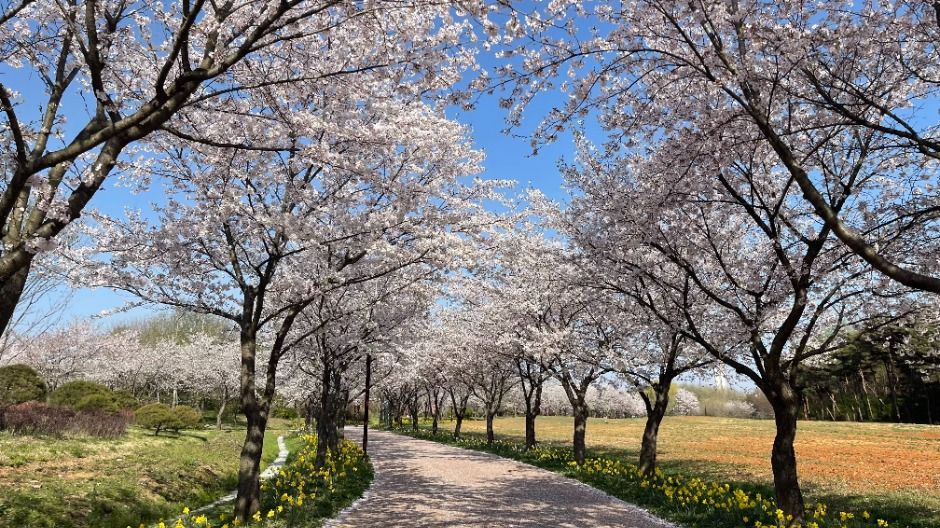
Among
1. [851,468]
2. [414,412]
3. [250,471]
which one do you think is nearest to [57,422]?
[250,471]

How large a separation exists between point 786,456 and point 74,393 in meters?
31.8

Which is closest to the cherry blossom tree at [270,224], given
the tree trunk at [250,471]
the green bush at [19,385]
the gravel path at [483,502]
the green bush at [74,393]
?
the tree trunk at [250,471]

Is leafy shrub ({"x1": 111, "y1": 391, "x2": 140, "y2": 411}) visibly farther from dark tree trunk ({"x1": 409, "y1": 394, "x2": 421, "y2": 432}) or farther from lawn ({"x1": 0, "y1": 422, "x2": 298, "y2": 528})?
Result: dark tree trunk ({"x1": 409, "y1": 394, "x2": 421, "y2": 432})

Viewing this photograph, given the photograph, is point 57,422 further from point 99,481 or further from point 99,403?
point 99,481

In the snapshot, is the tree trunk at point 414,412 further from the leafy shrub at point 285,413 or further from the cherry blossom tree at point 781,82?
the cherry blossom tree at point 781,82

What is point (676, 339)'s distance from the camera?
13.2m

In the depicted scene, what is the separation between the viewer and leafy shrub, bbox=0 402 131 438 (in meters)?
18.0

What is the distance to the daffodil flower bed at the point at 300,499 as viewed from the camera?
26.2ft

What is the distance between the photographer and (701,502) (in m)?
10.2

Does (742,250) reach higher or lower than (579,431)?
higher

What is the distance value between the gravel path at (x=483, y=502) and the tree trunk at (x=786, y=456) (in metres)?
1.95

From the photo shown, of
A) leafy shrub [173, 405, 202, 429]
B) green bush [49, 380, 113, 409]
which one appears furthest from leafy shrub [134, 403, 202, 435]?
green bush [49, 380, 113, 409]

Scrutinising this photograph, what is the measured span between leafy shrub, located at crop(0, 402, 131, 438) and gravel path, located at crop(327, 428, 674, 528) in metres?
11.5

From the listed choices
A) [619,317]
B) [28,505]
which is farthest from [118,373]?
[619,317]
